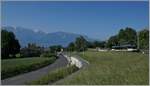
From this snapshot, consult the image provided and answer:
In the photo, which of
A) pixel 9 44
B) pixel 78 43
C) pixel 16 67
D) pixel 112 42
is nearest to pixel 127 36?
pixel 112 42

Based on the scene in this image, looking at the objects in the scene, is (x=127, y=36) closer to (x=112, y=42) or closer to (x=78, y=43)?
(x=112, y=42)

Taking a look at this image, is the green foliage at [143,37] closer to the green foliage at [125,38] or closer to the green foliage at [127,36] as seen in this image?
the green foliage at [125,38]

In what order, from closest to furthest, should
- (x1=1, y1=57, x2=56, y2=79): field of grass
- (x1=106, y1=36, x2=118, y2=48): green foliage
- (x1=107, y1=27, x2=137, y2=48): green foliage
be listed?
(x1=1, y1=57, x2=56, y2=79): field of grass < (x1=107, y1=27, x2=137, y2=48): green foliage < (x1=106, y1=36, x2=118, y2=48): green foliage

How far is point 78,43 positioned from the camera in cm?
18312

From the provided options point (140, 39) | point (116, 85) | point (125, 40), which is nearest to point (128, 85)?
point (116, 85)

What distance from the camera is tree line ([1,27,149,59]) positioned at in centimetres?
10438

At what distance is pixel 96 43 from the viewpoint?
188750 millimetres

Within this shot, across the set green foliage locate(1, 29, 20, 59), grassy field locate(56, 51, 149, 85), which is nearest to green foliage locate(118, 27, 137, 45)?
green foliage locate(1, 29, 20, 59)

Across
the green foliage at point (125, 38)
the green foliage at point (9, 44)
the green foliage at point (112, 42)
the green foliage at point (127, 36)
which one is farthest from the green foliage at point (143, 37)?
the green foliage at point (112, 42)

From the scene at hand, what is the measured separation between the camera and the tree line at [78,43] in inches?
4109

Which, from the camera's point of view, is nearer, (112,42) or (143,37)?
(143,37)

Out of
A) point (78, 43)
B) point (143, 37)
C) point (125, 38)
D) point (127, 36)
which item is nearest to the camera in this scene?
point (143, 37)

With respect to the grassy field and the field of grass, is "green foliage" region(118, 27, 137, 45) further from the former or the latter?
the grassy field

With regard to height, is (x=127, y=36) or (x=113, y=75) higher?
(x=127, y=36)
